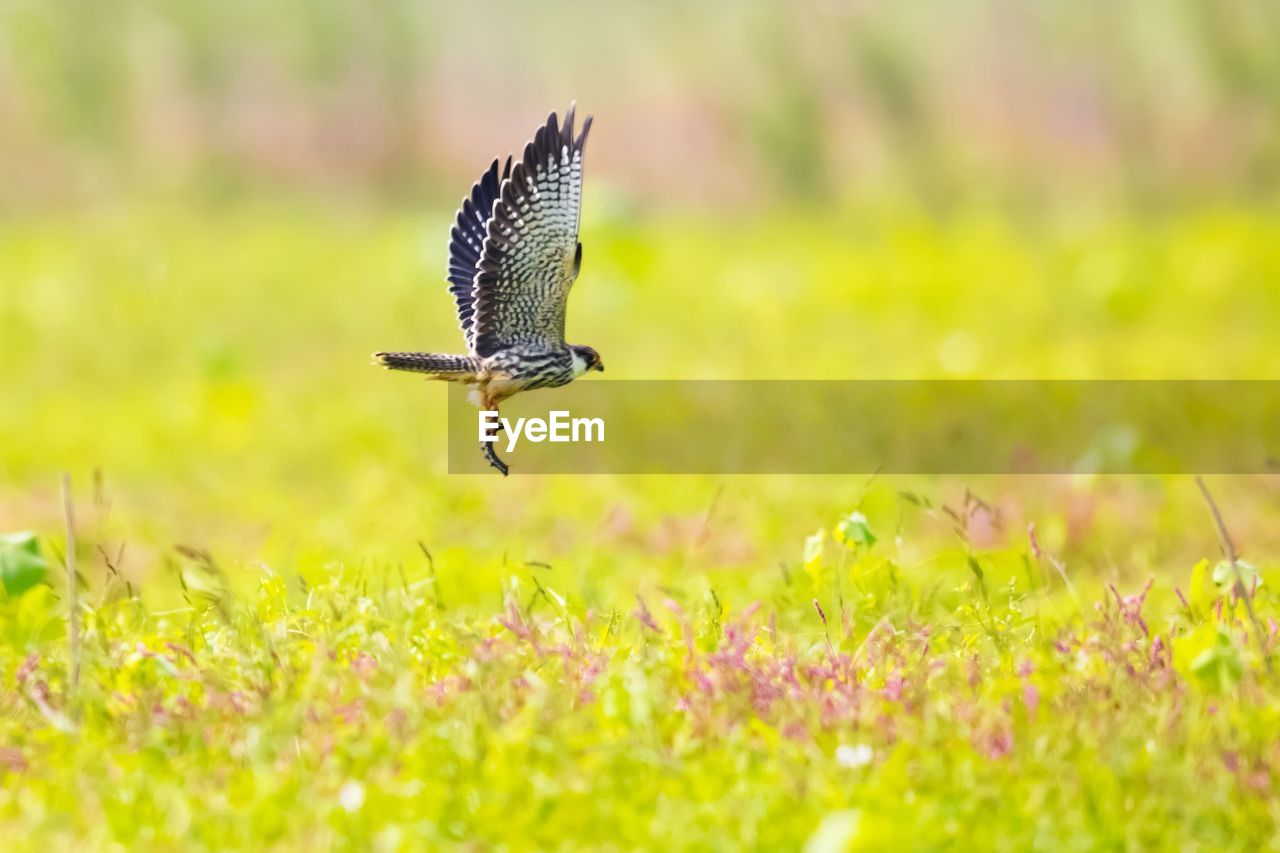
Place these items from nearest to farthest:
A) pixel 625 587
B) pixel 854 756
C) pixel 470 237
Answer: pixel 854 756, pixel 470 237, pixel 625 587

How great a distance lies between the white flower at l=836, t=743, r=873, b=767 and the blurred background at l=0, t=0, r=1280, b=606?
9.16 feet

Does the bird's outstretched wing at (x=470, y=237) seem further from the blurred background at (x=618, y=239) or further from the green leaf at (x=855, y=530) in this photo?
the blurred background at (x=618, y=239)

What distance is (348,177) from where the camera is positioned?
1695 cm

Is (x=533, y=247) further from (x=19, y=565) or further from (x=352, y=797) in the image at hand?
(x=19, y=565)

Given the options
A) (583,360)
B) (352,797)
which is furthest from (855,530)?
(352,797)

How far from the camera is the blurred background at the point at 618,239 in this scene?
27.2ft

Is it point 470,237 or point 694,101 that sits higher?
point 694,101

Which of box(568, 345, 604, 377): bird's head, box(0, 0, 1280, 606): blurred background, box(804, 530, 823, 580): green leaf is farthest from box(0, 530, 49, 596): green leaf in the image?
box(0, 0, 1280, 606): blurred background

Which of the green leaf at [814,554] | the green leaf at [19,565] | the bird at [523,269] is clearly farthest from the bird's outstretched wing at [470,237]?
the green leaf at [19,565]

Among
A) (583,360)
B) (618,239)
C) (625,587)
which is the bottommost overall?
(625,587)

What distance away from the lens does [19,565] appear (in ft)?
14.5

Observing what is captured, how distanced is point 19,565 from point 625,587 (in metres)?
2.80

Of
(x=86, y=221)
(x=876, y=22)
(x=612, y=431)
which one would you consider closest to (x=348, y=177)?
(x=86, y=221)

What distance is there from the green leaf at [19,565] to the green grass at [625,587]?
190 millimetres
